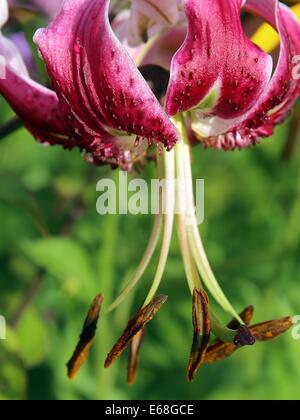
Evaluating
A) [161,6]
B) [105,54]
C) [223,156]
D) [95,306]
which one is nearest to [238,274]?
[223,156]

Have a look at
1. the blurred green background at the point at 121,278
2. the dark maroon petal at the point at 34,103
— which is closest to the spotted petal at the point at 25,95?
the dark maroon petal at the point at 34,103

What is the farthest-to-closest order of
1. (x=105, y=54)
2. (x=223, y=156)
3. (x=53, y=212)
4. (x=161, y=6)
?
(x=223, y=156) → (x=53, y=212) → (x=161, y=6) → (x=105, y=54)

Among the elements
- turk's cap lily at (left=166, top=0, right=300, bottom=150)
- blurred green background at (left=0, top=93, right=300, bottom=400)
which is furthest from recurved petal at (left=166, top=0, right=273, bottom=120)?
blurred green background at (left=0, top=93, right=300, bottom=400)

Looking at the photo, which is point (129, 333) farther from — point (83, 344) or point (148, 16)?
point (148, 16)

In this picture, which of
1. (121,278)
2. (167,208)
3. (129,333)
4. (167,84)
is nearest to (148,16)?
(167,84)

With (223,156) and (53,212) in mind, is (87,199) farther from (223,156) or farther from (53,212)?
(223,156)
